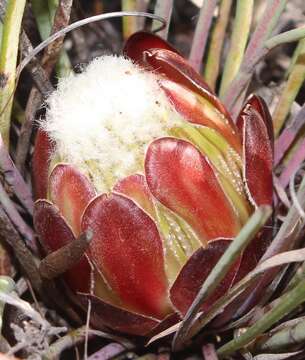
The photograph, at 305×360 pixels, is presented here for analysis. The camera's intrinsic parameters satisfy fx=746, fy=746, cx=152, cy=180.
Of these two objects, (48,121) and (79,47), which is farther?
(79,47)

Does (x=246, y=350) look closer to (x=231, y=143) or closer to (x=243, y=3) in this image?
(x=231, y=143)

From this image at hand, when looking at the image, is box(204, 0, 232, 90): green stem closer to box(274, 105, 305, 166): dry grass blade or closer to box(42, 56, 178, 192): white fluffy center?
box(274, 105, 305, 166): dry grass blade

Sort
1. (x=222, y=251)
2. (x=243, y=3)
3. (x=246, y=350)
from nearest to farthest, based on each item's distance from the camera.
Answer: (x=222, y=251) < (x=246, y=350) < (x=243, y=3)

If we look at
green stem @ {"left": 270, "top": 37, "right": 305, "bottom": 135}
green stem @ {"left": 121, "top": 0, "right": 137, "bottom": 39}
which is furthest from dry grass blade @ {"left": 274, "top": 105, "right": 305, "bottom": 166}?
green stem @ {"left": 121, "top": 0, "right": 137, "bottom": 39}

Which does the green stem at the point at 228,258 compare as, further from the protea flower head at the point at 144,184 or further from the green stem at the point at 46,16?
the green stem at the point at 46,16

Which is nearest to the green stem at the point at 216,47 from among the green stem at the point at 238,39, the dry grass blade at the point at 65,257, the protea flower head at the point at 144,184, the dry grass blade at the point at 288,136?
the green stem at the point at 238,39

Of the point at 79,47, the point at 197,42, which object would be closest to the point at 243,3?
the point at 197,42
